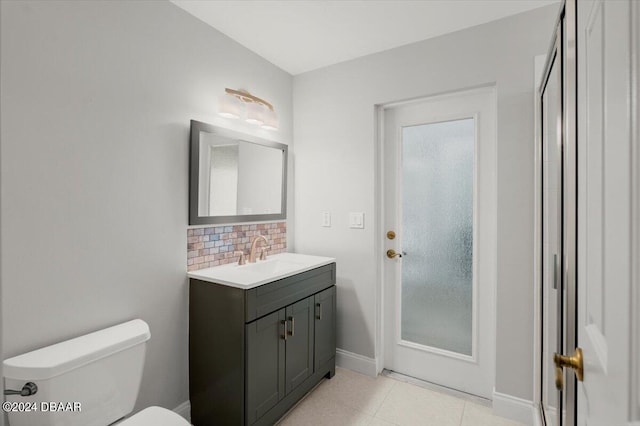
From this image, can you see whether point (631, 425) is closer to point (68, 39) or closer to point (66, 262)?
point (66, 262)

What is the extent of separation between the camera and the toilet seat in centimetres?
129

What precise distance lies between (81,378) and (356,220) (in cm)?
184

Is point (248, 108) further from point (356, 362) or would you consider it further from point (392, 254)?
point (356, 362)

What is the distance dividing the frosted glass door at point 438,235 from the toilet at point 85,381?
67.1 inches

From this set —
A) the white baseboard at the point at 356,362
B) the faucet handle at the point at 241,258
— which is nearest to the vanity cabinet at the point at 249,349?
the faucet handle at the point at 241,258

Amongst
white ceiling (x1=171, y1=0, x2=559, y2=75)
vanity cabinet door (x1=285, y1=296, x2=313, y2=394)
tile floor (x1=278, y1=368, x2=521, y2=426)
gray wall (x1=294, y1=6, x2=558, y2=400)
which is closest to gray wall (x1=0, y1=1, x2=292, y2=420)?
white ceiling (x1=171, y1=0, x2=559, y2=75)

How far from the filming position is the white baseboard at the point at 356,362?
246cm

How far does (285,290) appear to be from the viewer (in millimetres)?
1949

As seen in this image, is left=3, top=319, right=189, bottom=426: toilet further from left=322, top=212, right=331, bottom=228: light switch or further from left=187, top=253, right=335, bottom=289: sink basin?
left=322, top=212, right=331, bottom=228: light switch

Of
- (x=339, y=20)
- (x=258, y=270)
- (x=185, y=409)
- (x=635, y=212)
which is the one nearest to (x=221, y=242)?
(x=258, y=270)

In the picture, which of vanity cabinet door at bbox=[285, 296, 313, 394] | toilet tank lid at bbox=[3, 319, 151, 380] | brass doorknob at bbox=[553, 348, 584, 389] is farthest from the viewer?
vanity cabinet door at bbox=[285, 296, 313, 394]

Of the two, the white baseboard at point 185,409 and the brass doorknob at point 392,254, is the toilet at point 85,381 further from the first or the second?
the brass doorknob at point 392,254

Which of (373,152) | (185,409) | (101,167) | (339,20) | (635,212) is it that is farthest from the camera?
(373,152)

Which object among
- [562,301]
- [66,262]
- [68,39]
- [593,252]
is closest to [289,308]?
[66,262]
